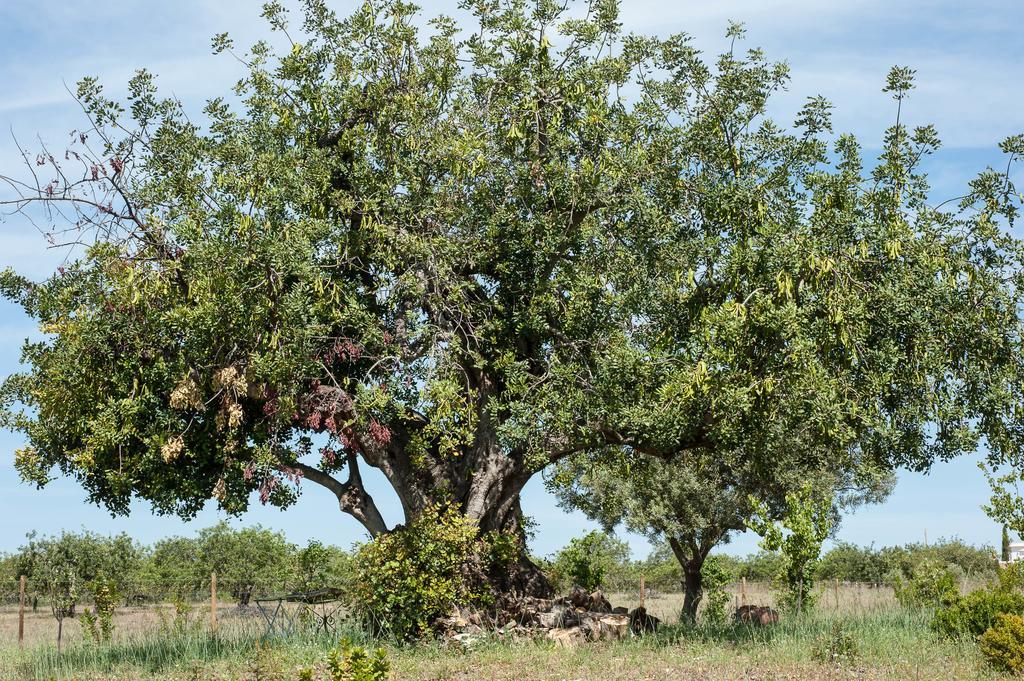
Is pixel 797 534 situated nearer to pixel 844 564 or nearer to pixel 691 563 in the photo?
pixel 691 563

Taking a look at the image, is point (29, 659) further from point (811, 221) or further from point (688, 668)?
point (811, 221)

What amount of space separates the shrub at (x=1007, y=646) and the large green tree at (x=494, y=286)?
3.14 meters

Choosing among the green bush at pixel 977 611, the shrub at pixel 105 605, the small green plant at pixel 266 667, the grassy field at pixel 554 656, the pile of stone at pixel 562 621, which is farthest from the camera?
the shrub at pixel 105 605

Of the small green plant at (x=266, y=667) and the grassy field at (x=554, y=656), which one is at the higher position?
the small green plant at (x=266, y=667)

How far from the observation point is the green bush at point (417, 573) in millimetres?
17594

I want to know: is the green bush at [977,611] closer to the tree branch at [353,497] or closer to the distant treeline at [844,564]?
the tree branch at [353,497]

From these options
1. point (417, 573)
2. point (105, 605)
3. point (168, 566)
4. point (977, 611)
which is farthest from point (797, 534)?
point (168, 566)

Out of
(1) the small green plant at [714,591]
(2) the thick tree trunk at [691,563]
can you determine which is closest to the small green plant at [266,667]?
(1) the small green plant at [714,591]

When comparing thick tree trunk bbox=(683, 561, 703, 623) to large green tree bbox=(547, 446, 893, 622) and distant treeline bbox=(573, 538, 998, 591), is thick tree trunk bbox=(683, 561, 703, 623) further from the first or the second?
distant treeline bbox=(573, 538, 998, 591)

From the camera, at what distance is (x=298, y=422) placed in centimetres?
1878

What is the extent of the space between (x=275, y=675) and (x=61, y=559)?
3305 cm

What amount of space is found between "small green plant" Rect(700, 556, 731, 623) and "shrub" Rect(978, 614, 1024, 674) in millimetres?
8645

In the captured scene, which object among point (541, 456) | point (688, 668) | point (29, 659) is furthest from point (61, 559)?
point (688, 668)

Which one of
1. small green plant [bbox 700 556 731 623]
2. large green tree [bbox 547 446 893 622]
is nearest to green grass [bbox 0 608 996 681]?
small green plant [bbox 700 556 731 623]
